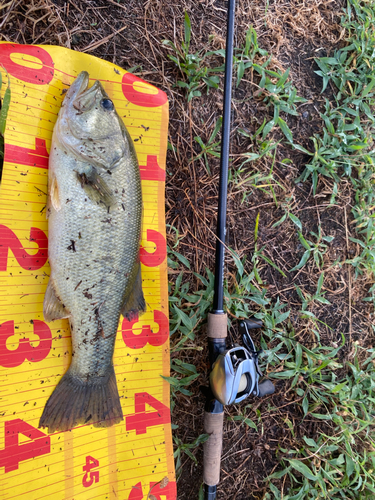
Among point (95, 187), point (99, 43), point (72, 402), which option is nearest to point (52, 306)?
point (72, 402)

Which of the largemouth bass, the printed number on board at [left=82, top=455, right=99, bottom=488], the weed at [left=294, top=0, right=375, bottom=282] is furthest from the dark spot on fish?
the weed at [left=294, top=0, right=375, bottom=282]

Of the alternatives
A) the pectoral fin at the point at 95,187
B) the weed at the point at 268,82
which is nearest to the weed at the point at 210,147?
the weed at the point at 268,82

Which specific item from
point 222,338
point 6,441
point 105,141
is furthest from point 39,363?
point 105,141

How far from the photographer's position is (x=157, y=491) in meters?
2.23

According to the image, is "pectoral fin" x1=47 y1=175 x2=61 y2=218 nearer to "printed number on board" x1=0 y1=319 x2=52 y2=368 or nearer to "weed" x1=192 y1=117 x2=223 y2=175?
"printed number on board" x1=0 y1=319 x2=52 y2=368

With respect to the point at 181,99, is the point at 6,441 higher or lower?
lower

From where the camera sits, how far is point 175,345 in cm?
249

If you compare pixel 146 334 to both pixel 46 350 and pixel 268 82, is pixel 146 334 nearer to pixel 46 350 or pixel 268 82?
pixel 46 350

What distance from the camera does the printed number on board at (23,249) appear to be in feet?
6.51

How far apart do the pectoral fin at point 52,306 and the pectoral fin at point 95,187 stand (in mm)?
600

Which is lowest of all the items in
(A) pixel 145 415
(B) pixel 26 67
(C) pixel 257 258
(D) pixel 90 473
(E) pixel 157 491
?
(E) pixel 157 491

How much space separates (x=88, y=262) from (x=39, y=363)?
76cm

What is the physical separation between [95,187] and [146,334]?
44.0 inches

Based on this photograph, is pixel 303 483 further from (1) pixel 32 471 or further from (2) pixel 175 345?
(1) pixel 32 471
